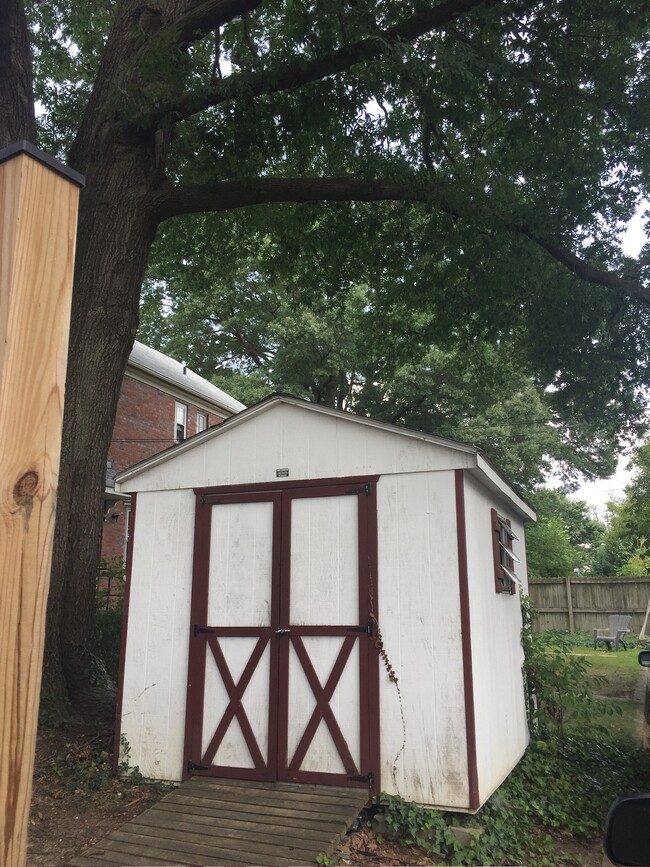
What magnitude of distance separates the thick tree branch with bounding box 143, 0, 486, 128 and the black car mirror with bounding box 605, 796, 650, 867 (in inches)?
300

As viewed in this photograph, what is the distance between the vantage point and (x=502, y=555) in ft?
25.7

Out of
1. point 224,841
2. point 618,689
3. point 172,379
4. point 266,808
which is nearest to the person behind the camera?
point 224,841

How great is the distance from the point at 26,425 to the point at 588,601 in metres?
21.7

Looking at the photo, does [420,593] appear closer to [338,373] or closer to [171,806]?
[171,806]

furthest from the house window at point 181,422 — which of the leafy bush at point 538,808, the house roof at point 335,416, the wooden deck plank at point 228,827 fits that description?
the wooden deck plank at point 228,827

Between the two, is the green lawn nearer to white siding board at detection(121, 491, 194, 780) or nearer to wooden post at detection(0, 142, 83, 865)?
white siding board at detection(121, 491, 194, 780)

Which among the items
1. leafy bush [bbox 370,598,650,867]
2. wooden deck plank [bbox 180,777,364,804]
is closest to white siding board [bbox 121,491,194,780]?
wooden deck plank [bbox 180,777,364,804]

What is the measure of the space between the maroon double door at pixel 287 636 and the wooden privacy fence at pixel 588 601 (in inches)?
638

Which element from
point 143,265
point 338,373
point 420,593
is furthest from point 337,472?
point 338,373

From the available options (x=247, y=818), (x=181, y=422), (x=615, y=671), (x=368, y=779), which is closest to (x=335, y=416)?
(x=368, y=779)

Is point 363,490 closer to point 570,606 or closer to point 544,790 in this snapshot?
point 544,790

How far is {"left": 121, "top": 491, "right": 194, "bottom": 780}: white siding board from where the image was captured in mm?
6531

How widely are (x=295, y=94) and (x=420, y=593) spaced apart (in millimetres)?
6272

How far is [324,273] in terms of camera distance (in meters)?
12.2
